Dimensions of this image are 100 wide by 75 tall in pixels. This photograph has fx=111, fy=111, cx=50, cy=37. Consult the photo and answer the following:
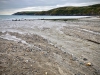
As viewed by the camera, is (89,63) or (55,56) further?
(55,56)

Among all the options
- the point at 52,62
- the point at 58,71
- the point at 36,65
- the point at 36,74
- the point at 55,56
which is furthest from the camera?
the point at 55,56

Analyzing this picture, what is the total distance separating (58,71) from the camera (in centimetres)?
610

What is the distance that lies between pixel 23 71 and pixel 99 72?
13.6ft

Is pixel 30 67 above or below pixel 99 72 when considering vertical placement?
above

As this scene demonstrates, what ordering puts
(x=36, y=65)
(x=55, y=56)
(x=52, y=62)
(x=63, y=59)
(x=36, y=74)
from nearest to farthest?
(x=36, y=74) → (x=36, y=65) → (x=52, y=62) → (x=63, y=59) → (x=55, y=56)

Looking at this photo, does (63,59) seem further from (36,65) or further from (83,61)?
(36,65)

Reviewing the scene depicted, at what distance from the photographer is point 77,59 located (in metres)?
7.75

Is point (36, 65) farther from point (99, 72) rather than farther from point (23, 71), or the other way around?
point (99, 72)

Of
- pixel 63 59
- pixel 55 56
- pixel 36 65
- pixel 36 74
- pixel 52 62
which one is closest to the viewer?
pixel 36 74

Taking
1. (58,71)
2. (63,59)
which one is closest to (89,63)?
(63,59)

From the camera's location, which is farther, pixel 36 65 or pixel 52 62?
pixel 52 62

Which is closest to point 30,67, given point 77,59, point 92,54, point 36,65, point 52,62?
point 36,65

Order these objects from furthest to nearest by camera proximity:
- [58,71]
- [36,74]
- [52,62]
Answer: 1. [52,62]
2. [58,71]
3. [36,74]

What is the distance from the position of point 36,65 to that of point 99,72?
11.8ft
